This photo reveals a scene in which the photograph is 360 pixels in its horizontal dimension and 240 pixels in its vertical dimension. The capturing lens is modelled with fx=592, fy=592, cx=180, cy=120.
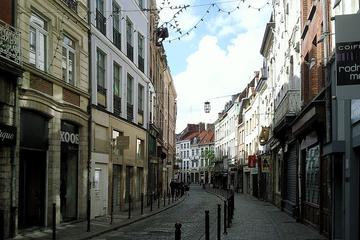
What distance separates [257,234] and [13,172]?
7.54 meters

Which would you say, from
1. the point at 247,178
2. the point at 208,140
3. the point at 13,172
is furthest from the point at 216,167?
the point at 13,172

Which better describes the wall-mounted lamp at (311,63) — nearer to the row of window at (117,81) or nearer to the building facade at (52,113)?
the building facade at (52,113)

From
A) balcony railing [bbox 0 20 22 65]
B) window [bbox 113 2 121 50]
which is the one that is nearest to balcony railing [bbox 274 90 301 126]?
window [bbox 113 2 121 50]

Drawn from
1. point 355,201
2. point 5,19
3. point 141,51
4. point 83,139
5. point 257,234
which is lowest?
point 257,234

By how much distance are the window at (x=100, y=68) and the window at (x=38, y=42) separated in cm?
616

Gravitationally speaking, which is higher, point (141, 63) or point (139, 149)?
point (141, 63)

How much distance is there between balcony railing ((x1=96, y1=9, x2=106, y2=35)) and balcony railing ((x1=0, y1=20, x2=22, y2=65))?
8.95 m

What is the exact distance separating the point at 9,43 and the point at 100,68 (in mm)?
10285

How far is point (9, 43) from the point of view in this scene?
15914mm

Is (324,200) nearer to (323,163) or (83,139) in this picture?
(323,163)

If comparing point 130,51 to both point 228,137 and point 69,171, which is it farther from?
point 228,137

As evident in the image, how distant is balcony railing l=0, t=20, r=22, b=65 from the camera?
1558 cm

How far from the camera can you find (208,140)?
126 metres

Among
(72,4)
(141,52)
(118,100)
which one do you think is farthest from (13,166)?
(141,52)
